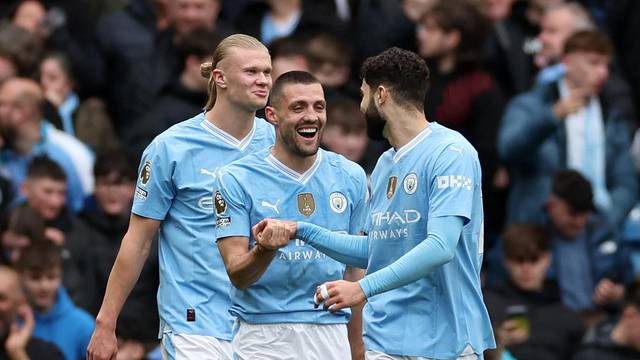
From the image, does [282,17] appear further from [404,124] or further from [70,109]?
[404,124]

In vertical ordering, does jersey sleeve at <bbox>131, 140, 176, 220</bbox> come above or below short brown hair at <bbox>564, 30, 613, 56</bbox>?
below

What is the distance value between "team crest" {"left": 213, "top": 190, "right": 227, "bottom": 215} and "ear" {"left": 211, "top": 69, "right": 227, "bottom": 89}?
2.75 ft

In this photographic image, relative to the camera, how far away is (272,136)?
10.2 meters

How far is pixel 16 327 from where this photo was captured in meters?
12.7

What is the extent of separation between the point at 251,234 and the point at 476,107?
5.28 meters

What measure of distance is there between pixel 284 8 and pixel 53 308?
3991 mm

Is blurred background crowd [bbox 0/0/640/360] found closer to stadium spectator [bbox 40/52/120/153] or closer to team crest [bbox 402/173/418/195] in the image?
stadium spectator [bbox 40/52/120/153]

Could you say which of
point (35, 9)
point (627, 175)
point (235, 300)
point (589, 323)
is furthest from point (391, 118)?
point (35, 9)

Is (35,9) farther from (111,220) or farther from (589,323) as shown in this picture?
(589,323)

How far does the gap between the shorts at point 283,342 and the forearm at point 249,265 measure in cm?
32

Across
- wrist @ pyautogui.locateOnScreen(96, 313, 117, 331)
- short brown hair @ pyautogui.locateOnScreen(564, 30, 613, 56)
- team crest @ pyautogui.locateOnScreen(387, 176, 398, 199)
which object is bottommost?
wrist @ pyautogui.locateOnScreen(96, 313, 117, 331)

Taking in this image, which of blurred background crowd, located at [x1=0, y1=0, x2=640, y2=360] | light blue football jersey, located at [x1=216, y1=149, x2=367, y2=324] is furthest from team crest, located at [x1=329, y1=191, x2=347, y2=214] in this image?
blurred background crowd, located at [x1=0, y1=0, x2=640, y2=360]

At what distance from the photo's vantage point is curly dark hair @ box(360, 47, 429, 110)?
29.5ft

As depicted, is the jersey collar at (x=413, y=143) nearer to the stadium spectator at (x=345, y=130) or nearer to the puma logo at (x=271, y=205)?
the puma logo at (x=271, y=205)
